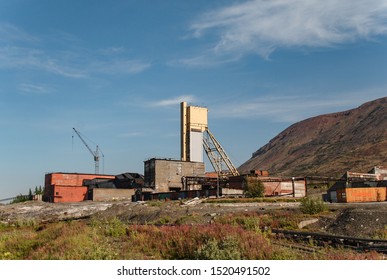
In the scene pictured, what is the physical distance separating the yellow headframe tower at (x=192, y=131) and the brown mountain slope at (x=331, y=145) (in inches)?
1679

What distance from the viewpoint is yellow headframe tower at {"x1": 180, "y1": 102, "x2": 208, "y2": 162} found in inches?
2547

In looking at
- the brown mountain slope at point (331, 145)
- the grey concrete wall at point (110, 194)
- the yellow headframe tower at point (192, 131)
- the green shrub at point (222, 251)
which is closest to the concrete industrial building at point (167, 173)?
the yellow headframe tower at point (192, 131)

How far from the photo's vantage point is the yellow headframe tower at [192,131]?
64688mm

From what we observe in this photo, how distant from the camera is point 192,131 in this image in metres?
64.6

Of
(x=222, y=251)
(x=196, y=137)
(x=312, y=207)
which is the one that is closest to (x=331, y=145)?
(x=196, y=137)

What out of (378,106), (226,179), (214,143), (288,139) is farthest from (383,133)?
(226,179)

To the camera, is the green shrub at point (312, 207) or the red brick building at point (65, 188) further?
the red brick building at point (65, 188)

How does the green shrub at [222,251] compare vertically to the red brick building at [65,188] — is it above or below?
below

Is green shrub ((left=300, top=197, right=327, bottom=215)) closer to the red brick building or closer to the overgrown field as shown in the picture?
the overgrown field

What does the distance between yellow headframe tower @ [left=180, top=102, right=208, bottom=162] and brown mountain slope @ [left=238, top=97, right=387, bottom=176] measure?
42640 millimetres

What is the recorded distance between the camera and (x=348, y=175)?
52938mm

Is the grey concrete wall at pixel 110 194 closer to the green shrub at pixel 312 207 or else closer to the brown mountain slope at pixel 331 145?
the green shrub at pixel 312 207

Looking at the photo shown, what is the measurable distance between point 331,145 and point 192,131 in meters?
89.0
